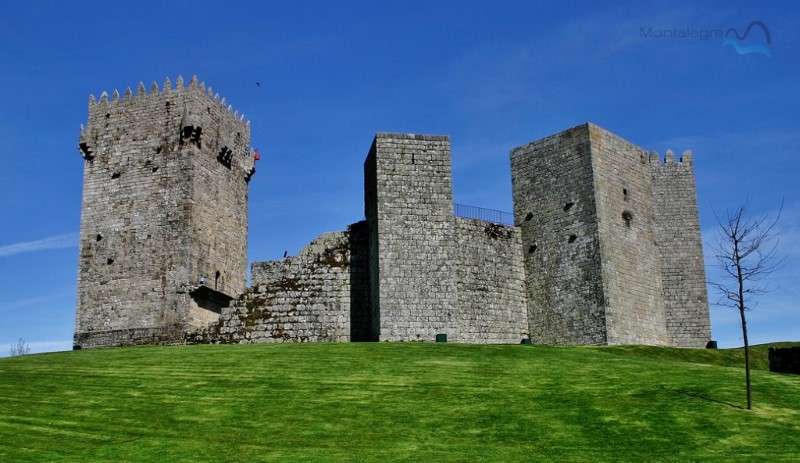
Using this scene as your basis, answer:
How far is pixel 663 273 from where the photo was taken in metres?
37.7

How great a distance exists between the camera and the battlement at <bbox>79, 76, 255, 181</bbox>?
36.9 meters

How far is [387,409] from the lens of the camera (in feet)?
63.9

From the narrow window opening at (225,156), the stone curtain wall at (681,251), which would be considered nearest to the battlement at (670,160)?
the stone curtain wall at (681,251)

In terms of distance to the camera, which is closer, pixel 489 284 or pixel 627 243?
pixel 489 284

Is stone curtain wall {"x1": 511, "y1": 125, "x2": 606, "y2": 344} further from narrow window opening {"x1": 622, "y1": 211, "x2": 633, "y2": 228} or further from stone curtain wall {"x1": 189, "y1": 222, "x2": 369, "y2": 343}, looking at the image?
stone curtain wall {"x1": 189, "y1": 222, "x2": 369, "y2": 343}

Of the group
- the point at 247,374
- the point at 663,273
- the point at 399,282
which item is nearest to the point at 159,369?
the point at 247,374

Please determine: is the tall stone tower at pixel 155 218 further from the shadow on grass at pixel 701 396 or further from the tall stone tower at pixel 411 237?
the shadow on grass at pixel 701 396

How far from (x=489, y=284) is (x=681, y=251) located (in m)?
8.93

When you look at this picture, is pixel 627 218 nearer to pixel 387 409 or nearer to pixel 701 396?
pixel 701 396

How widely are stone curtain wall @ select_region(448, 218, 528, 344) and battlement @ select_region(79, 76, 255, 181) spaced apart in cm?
1095

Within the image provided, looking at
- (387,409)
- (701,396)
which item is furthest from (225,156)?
(701,396)

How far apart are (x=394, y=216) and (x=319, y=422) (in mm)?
14277

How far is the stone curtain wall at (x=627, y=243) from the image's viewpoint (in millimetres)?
33812

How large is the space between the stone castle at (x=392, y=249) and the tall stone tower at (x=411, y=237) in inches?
1.9
